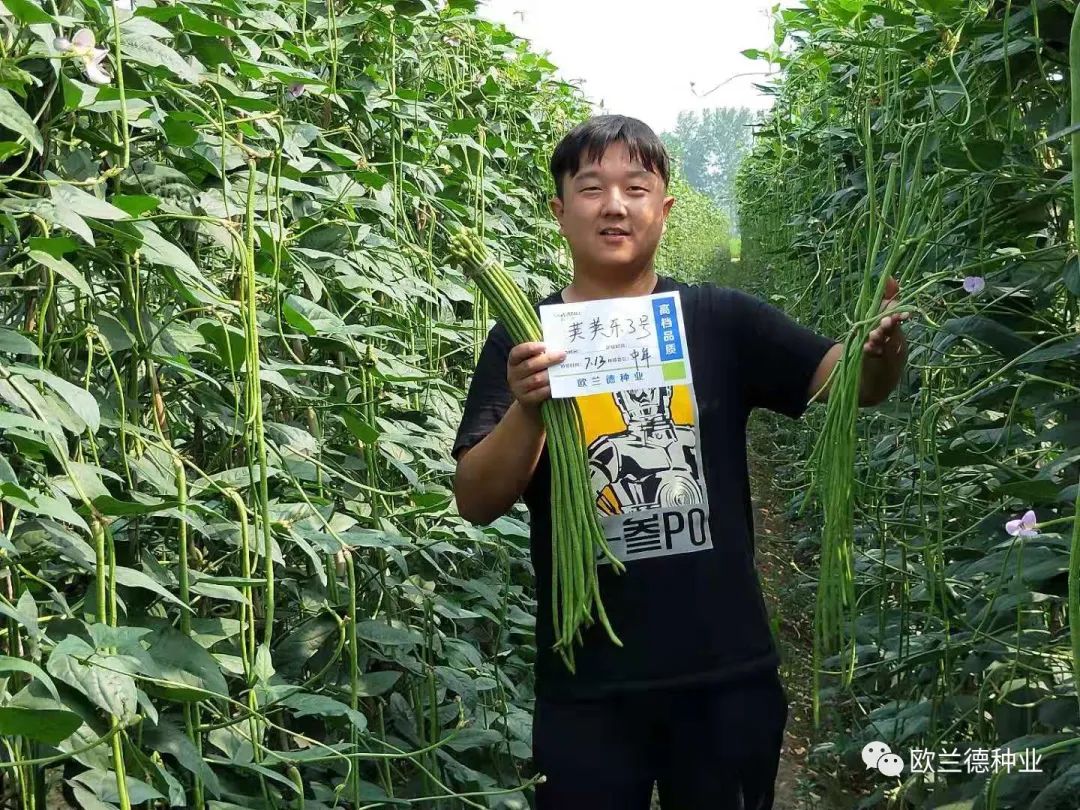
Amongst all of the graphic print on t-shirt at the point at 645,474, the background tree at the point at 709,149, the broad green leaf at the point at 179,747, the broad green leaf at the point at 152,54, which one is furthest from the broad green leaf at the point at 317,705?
the background tree at the point at 709,149

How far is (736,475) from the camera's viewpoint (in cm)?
150

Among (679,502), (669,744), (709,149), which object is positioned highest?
(709,149)

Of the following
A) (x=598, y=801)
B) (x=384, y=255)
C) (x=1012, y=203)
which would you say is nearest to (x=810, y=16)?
(x=384, y=255)

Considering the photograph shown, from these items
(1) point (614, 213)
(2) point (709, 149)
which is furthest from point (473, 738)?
(2) point (709, 149)

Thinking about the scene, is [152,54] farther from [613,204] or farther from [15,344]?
[613,204]

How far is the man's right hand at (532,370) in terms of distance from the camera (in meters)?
1.32

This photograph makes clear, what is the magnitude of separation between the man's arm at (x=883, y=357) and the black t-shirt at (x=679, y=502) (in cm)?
8

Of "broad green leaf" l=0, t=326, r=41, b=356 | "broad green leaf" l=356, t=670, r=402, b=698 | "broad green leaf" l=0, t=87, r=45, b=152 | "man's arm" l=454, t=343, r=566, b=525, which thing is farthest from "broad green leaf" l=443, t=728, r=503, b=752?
"broad green leaf" l=0, t=87, r=45, b=152

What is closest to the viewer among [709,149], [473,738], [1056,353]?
[1056,353]

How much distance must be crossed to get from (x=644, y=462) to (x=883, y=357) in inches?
11.3

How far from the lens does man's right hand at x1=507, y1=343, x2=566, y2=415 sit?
1.32m

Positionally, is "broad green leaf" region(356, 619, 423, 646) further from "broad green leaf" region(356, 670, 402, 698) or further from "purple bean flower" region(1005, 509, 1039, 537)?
"purple bean flower" region(1005, 509, 1039, 537)

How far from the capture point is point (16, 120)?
120 centimetres

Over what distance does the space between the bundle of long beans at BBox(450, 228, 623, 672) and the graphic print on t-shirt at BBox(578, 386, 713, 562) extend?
81 millimetres
